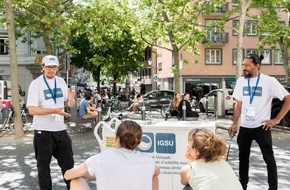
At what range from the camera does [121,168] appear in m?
3.30

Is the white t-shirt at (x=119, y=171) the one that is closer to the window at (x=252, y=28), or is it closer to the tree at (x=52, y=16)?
the tree at (x=52, y=16)

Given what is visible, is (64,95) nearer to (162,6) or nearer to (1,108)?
(1,108)

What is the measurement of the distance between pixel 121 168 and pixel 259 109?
9.39 feet

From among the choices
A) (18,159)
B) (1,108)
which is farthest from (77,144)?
(1,108)

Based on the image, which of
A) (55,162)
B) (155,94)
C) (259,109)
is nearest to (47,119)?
(259,109)

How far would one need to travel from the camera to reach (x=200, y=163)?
130 inches

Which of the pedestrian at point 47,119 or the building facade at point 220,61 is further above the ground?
the building facade at point 220,61

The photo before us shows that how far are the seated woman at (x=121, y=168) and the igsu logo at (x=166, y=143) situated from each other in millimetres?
2082

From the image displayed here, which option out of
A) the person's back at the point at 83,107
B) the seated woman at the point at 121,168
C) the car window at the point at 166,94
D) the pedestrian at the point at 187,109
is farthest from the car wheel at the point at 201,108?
the seated woman at the point at 121,168

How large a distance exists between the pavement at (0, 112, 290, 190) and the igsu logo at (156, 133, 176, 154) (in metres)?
0.94

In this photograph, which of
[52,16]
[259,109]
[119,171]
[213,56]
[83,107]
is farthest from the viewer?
[213,56]

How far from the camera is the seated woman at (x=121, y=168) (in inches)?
130

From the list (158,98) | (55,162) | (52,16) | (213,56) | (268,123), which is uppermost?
(213,56)

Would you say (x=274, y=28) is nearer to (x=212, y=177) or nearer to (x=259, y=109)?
(x=259, y=109)
